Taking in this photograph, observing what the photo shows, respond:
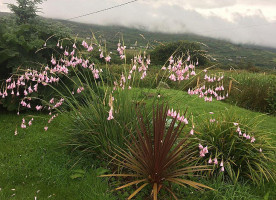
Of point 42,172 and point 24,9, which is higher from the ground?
point 24,9

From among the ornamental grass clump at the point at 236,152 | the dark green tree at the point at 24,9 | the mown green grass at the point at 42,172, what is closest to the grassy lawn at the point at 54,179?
the mown green grass at the point at 42,172

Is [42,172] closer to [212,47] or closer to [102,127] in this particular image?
[102,127]

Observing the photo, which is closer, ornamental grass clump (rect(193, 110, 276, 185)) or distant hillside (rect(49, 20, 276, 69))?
ornamental grass clump (rect(193, 110, 276, 185))

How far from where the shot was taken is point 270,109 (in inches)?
435

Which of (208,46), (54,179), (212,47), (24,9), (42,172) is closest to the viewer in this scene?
(208,46)

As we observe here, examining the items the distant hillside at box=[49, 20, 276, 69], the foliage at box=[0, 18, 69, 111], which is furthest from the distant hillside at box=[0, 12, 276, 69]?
the foliage at box=[0, 18, 69, 111]

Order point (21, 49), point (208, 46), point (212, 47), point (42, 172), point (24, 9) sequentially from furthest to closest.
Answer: point (212, 47), point (24, 9), point (21, 49), point (42, 172), point (208, 46)

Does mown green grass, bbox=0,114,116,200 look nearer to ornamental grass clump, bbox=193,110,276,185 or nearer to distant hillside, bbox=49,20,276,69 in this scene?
ornamental grass clump, bbox=193,110,276,185

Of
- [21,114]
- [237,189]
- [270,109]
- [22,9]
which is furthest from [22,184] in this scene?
[270,109]

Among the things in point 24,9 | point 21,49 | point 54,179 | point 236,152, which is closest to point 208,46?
point 236,152

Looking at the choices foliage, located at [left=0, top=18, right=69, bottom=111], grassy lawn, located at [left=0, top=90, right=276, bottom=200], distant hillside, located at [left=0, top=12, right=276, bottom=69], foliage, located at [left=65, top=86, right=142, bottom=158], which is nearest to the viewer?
grassy lawn, located at [left=0, top=90, right=276, bottom=200]

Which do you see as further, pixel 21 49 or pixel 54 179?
pixel 21 49

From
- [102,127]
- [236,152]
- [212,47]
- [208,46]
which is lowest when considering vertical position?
[212,47]

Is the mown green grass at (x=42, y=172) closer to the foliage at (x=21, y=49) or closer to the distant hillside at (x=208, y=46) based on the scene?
the foliage at (x=21, y=49)
